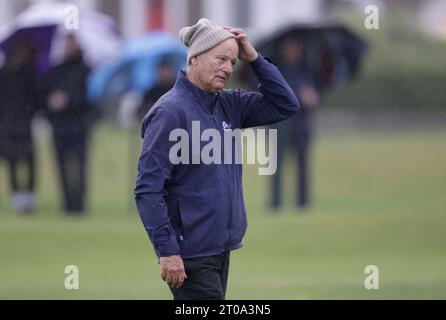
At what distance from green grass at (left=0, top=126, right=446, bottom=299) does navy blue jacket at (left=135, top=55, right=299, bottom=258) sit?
368 centimetres

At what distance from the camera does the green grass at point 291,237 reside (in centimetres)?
1094

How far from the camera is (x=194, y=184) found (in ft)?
20.6

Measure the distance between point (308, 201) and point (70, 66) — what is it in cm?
322

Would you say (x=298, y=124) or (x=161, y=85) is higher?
(x=161, y=85)

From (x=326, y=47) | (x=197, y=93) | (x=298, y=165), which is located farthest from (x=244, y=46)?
(x=326, y=47)

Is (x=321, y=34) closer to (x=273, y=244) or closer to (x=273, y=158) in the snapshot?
(x=273, y=158)

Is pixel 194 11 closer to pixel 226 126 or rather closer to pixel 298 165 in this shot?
pixel 298 165

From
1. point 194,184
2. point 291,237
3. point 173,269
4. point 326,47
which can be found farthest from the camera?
point 326,47

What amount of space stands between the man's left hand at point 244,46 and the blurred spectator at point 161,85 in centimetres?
848

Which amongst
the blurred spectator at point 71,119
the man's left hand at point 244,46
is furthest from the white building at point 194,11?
the man's left hand at point 244,46

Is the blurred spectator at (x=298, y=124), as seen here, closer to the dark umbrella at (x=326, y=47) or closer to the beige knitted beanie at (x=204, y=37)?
the dark umbrella at (x=326, y=47)

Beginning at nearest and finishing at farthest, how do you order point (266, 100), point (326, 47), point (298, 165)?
point (266, 100) < point (298, 165) < point (326, 47)

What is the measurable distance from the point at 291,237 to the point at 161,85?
2.45 metres

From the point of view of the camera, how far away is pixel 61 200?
15.9m
